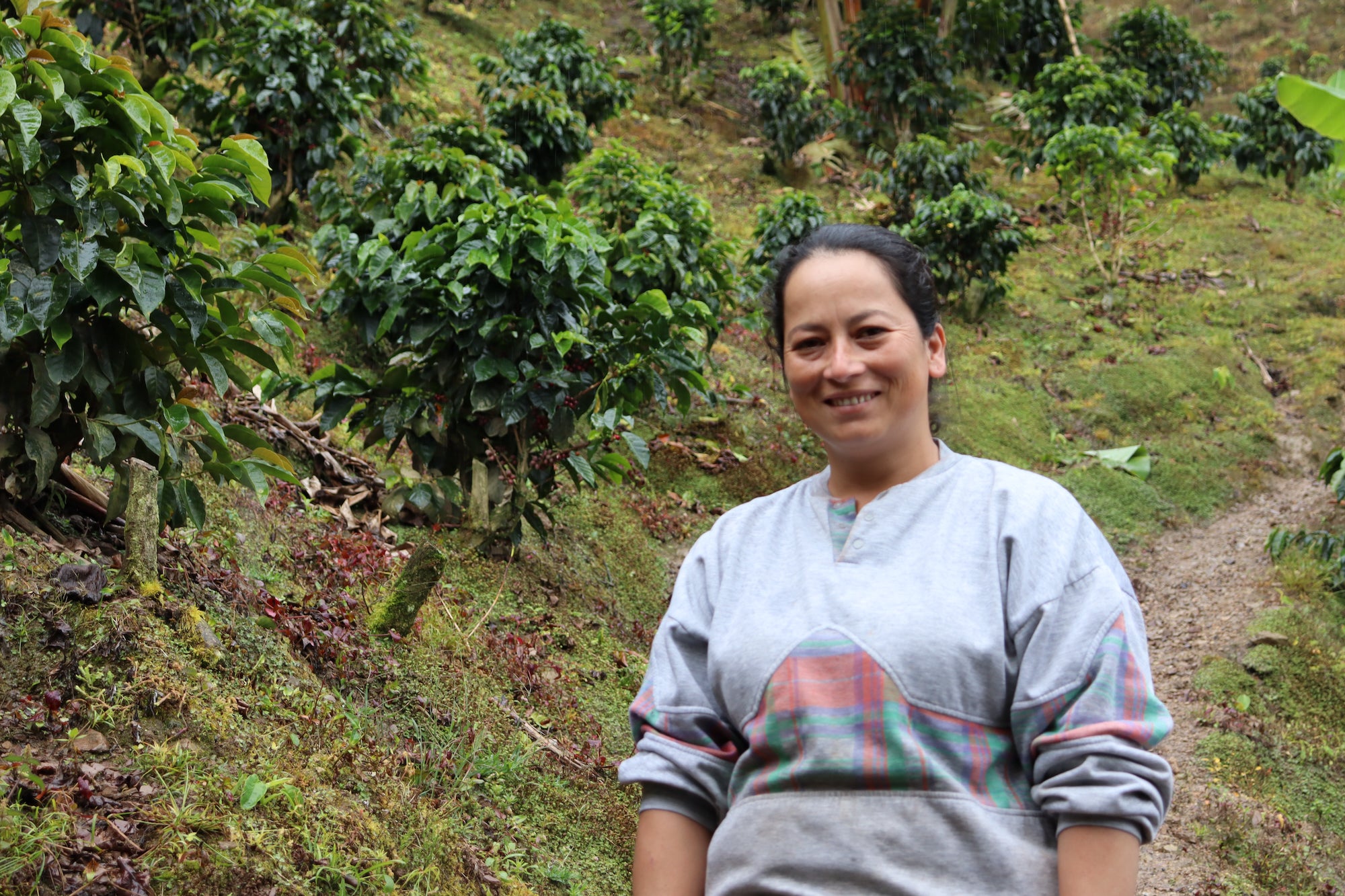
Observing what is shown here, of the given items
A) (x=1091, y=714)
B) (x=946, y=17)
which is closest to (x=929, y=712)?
(x=1091, y=714)

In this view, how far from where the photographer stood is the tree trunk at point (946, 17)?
16.8m

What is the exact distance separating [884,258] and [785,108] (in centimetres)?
1413

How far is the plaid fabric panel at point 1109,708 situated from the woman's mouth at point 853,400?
19.4 inches

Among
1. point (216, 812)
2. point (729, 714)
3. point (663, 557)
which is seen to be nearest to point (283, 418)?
point (663, 557)

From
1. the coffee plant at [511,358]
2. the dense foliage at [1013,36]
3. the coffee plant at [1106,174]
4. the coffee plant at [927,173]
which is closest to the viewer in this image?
the coffee plant at [511,358]

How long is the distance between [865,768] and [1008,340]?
10587 mm

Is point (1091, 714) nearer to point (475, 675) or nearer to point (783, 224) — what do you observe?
point (475, 675)

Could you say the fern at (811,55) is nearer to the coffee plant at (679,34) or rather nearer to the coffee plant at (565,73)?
the coffee plant at (679,34)

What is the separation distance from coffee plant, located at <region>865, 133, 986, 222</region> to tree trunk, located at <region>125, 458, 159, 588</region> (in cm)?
1006

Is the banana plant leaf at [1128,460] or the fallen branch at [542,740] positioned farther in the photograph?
the banana plant leaf at [1128,460]

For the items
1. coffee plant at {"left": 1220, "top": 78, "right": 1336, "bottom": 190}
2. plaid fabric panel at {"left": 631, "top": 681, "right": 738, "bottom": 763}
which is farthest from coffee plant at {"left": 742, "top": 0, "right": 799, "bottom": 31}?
plaid fabric panel at {"left": 631, "top": 681, "right": 738, "bottom": 763}

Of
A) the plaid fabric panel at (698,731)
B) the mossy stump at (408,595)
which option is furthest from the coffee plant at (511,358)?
the plaid fabric panel at (698,731)

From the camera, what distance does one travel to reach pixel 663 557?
6.34 meters

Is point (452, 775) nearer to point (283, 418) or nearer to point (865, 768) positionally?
point (865, 768)
